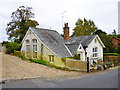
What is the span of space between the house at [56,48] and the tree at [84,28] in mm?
18817

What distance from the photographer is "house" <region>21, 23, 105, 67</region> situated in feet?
52.8

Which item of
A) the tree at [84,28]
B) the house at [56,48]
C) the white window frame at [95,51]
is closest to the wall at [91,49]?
the house at [56,48]

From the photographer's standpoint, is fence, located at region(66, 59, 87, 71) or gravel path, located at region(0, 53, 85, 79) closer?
gravel path, located at region(0, 53, 85, 79)

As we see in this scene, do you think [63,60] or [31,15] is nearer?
[63,60]

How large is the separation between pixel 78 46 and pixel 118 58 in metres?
8.60

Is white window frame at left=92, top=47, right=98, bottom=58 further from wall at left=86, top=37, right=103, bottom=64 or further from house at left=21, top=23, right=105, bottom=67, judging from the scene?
wall at left=86, top=37, right=103, bottom=64

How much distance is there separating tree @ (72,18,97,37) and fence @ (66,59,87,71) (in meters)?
27.2

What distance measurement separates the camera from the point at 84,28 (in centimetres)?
4069

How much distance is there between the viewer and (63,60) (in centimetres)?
1423

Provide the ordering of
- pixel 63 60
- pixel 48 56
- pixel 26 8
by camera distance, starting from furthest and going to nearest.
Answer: pixel 26 8
pixel 48 56
pixel 63 60

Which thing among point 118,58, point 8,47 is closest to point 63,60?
point 118,58

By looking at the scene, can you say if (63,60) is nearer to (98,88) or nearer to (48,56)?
(48,56)

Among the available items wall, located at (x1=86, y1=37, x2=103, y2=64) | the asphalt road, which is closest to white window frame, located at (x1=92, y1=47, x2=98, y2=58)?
wall, located at (x1=86, y1=37, x2=103, y2=64)

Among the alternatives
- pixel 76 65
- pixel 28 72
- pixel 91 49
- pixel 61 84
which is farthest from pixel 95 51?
pixel 61 84
